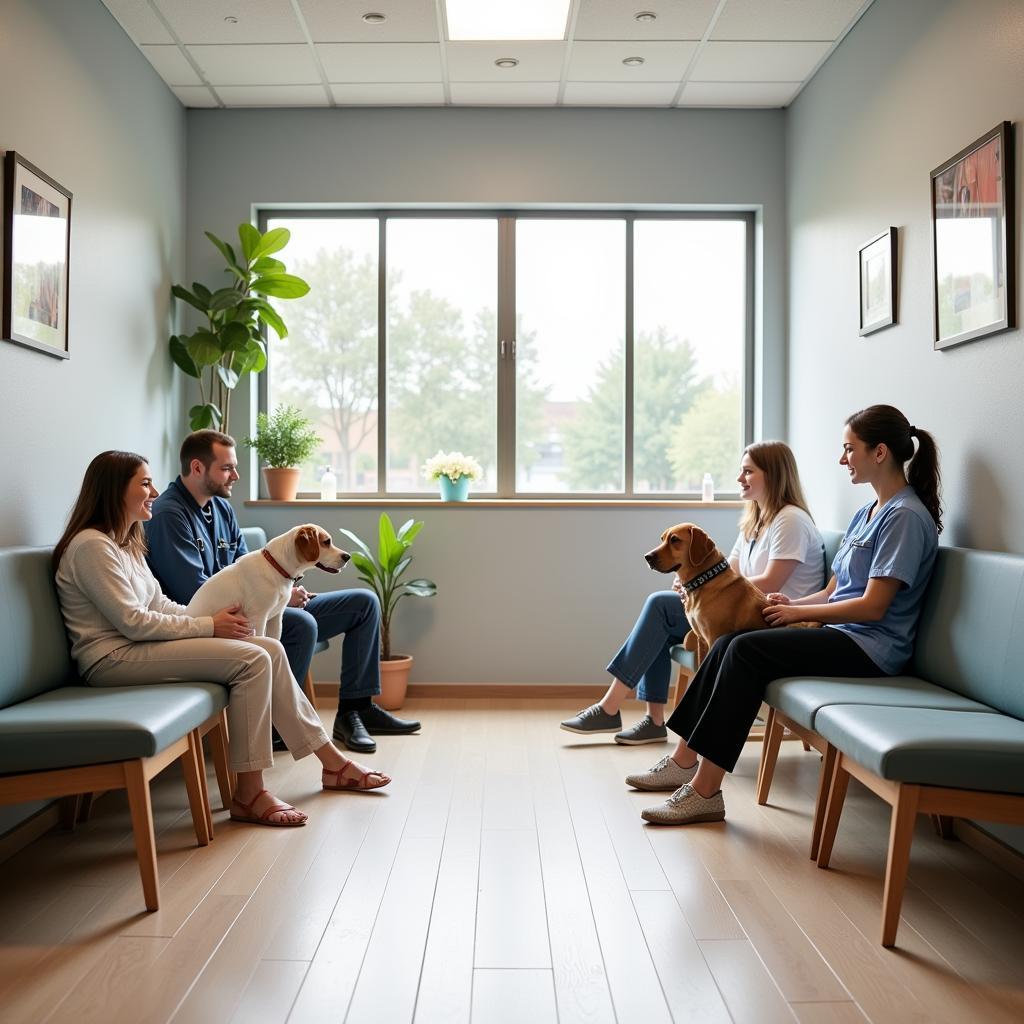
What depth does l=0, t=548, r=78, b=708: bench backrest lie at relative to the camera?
2.53m

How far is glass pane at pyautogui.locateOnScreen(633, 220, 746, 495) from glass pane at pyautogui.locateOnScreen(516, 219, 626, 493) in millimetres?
121

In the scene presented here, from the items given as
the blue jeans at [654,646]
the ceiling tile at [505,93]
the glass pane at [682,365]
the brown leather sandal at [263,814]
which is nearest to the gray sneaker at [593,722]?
the blue jeans at [654,646]

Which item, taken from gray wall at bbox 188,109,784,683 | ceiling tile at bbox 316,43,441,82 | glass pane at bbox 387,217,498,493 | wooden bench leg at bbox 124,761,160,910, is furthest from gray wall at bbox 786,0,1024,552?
wooden bench leg at bbox 124,761,160,910

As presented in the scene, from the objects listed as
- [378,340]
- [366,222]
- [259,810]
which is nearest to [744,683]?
[259,810]

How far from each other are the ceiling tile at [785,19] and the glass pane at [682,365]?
1148 mm

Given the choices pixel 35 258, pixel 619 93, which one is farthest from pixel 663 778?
pixel 619 93

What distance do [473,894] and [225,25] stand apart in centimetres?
337

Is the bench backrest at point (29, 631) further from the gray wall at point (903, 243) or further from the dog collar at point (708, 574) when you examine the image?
the gray wall at point (903, 243)

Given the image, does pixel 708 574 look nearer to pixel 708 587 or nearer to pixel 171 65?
pixel 708 587

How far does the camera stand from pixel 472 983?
76.7 inches

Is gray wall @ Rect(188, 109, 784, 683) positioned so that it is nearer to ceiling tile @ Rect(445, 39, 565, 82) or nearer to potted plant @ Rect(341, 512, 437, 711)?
potted plant @ Rect(341, 512, 437, 711)

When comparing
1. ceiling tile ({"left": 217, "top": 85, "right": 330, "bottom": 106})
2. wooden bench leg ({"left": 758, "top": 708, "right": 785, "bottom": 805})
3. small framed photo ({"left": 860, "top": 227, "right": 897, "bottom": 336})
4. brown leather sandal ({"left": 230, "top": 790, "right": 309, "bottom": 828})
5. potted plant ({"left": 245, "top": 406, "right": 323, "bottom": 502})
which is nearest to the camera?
brown leather sandal ({"left": 230, "top": 790, "right": 309, "bottom": 828})

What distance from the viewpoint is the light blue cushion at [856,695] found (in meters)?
2.53

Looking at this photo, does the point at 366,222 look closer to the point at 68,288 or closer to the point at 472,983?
the point at 68,288
